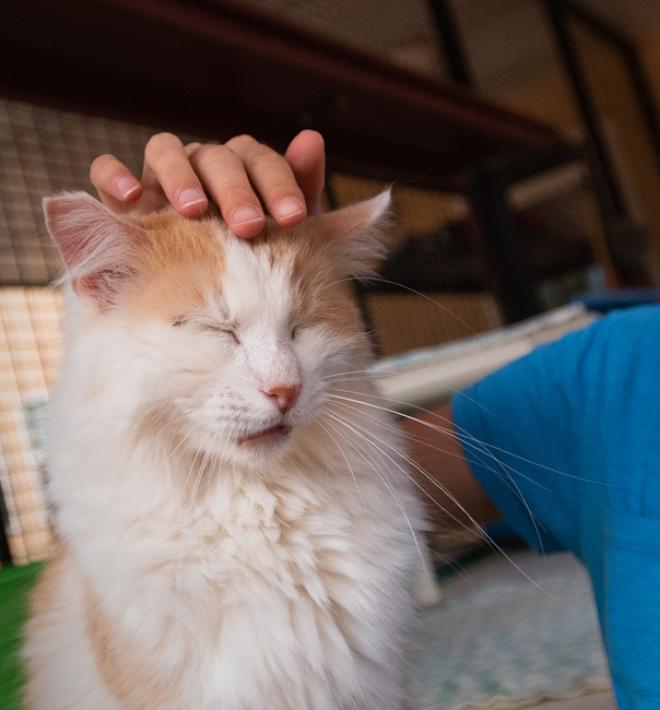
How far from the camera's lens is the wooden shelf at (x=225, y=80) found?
32.5 inches

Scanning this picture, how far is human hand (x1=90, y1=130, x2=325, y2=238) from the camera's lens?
63 centimetres

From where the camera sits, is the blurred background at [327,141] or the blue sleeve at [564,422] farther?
the blurred background at [327,141]

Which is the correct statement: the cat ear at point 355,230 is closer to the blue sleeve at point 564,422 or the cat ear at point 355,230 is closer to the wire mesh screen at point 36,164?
the blue sleeve at point 564,422

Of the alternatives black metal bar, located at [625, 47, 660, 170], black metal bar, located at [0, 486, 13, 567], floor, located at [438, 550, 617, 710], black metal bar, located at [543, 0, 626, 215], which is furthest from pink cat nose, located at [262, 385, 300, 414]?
black metal bar, located at [625, 47, 660, 170]

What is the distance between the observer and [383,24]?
8.22 feet

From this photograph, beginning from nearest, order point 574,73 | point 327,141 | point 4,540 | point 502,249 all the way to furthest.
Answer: point 4,540 < point 327,141 < point 502,249 < point 574,73

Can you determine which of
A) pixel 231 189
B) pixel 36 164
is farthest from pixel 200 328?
pixel 36 164

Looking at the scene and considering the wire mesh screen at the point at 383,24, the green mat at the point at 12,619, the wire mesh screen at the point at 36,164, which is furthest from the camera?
the wire mesh screen at the point at 383,24

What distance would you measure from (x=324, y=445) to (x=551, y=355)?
0.31m

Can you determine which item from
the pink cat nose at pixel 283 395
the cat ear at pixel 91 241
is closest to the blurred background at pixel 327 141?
the cat ear at pixel 91 241

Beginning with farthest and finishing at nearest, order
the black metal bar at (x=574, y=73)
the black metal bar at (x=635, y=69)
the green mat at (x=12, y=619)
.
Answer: the black metal bar at (x=635, y=69)
the black metal bar at (x=574, y=73)
the green mat at (x=12, y=619)

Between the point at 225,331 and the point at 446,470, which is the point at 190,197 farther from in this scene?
the point at 446,470

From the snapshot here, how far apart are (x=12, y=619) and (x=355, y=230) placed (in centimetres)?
62

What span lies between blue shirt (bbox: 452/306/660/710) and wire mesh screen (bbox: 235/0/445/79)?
1497 millimetres
